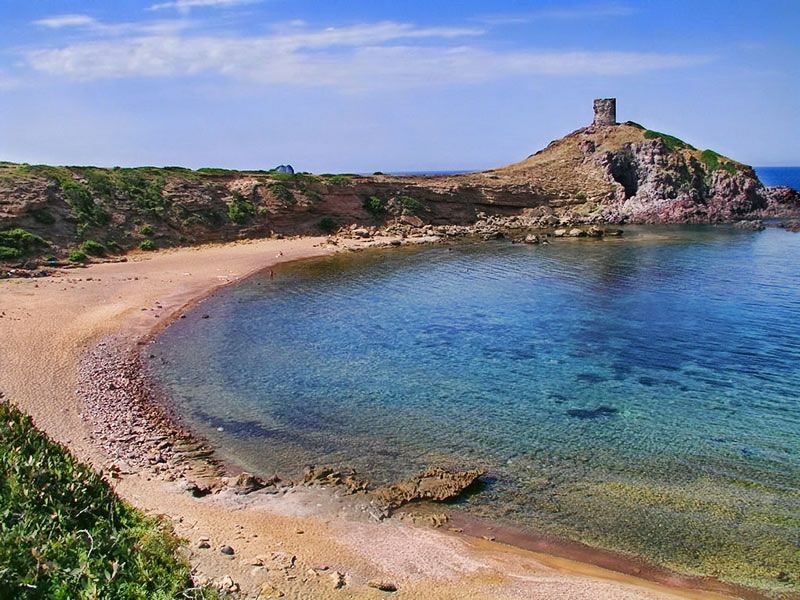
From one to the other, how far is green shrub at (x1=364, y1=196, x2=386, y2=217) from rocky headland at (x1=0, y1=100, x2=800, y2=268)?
11 cm

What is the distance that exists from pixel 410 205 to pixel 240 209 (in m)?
18.1

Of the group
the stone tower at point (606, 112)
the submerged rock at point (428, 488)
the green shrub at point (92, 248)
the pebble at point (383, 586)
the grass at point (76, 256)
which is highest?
the stone tower at point (606, 112)

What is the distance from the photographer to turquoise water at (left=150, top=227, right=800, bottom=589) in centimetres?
1344

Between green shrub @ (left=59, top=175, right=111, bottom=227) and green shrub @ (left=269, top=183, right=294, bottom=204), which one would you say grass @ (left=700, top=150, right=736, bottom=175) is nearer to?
green shrub @ (left=269, top=183, right=294, bottom=204)

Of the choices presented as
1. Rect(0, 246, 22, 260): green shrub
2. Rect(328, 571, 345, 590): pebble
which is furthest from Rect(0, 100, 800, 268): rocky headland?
Rect(328, 571, 345, 590): pebble

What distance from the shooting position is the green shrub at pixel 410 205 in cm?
6512

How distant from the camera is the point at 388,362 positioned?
77.0ft

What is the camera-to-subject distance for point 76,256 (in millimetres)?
40969

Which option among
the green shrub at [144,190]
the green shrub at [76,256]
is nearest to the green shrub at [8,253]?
the green shrub at [76,256]

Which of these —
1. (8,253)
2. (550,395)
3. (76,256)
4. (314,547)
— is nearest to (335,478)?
(314,547)

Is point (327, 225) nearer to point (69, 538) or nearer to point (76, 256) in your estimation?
point (76, 256)

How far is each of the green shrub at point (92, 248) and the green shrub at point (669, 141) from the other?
209 feet

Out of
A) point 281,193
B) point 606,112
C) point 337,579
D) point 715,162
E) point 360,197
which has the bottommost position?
point 337,579

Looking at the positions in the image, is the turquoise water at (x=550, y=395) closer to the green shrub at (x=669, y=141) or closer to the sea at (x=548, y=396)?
the sea at (x=548, y=396)
